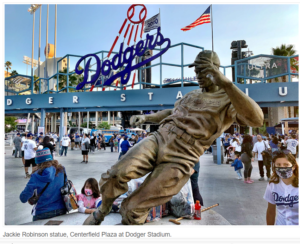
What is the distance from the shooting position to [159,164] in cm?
185

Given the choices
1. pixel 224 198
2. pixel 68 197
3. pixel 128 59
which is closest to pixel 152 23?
pixel 128 59

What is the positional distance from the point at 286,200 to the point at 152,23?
37.0 feet

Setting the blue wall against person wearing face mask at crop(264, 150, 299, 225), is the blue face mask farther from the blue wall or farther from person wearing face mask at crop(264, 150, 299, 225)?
the blue wall

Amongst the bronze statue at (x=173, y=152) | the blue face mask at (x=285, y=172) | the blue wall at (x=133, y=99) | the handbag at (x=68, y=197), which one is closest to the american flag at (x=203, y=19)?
the blue wall at (x=133, y=99)

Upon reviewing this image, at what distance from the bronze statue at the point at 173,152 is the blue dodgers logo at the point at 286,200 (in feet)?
3.12

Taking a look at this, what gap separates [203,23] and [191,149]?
795 centimetres

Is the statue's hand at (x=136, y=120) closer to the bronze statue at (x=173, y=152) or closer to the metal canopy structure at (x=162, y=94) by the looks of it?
the bronze statue at (x=173, y=152)

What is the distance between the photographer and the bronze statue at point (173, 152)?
5.73ft

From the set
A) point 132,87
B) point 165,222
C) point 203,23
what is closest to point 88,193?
point 165,222

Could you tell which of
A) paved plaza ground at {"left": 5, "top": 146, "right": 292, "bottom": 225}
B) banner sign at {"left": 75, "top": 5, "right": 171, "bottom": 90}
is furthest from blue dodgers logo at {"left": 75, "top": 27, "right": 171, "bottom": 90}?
paved plaza ground at {"left": 5, "top": 146, "right": 292, "bottom": 225}

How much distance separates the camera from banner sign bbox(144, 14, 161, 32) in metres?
10.9

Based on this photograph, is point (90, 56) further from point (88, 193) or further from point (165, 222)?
point (165, 222)

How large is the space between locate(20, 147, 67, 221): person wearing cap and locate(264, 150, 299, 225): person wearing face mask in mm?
2616
